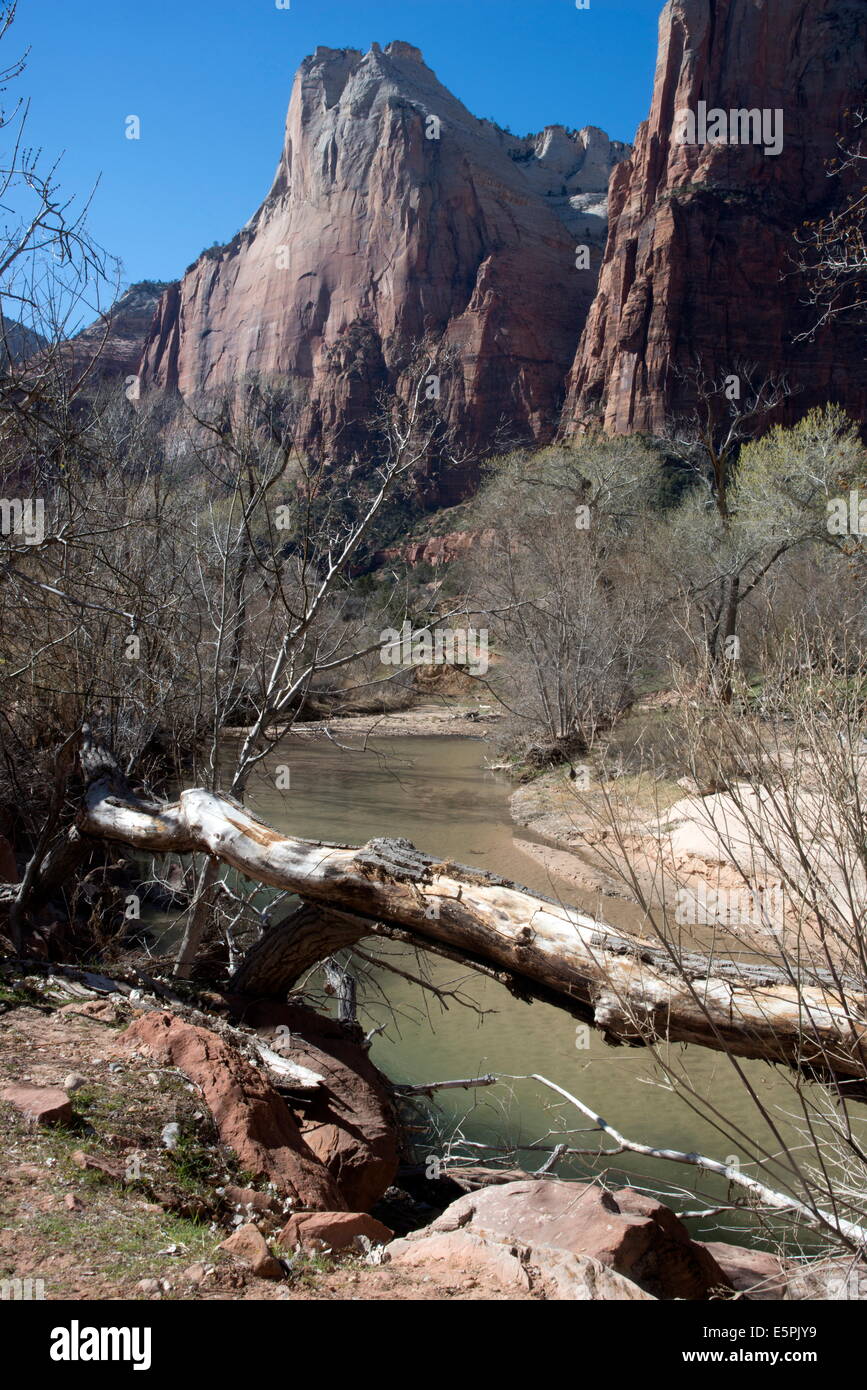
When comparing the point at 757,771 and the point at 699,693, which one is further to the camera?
the point at 699,693

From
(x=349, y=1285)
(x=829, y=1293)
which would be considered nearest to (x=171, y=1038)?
(x=349, y=1285)

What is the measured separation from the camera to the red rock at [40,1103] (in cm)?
349

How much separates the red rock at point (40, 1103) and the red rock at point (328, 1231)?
40.7 inches

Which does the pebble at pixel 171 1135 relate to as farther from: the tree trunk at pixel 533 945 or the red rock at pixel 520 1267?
the tree trunk at pixel 533 945

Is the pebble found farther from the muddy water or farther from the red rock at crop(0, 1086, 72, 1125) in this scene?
the muddy water

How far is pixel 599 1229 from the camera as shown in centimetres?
344

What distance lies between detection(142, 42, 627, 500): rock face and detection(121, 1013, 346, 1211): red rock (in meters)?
64.5

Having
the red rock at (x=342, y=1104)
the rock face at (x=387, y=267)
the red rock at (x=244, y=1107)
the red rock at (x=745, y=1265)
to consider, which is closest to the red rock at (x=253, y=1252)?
the red rock at (x=244, y=1107)

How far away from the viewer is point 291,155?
9238 centimetres

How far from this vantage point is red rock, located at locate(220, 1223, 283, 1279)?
280 cm

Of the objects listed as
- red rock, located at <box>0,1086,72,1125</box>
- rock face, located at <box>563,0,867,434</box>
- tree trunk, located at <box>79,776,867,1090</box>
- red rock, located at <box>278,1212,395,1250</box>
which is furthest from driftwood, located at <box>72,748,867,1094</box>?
rock face, located at <box>563,0,867,434</box>

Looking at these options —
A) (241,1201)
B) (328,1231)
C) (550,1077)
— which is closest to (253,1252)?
(328,1231)
